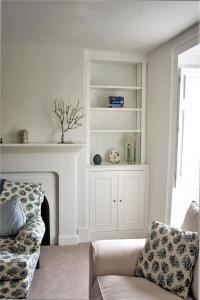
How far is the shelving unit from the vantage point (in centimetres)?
372

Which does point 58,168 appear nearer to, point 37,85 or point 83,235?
point 83,235

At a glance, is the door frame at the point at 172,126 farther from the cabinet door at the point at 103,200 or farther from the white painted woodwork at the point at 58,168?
the white painted woodwork at the point at 58,168

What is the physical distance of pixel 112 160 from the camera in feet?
12.2

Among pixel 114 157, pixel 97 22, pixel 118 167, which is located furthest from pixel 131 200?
pixel 97 22

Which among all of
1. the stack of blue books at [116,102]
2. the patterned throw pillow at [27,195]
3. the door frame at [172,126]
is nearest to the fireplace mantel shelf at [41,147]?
the patterned throw pillow at [27,195]

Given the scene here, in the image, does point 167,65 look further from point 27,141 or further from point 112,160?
point 27,141

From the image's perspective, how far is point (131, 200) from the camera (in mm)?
3672

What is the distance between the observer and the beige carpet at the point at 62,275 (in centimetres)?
241

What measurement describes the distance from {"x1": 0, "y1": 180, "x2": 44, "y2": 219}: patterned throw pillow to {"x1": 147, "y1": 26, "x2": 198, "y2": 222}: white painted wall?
139cm

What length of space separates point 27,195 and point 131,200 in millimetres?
1404

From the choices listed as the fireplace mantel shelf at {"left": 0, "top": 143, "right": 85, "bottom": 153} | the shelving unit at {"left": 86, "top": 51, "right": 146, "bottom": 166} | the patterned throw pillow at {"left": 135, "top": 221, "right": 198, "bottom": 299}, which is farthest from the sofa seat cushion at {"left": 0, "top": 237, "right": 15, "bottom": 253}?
the shelving unit at {"left": 86, "top": 51, "right": 146, "bottom": 166}

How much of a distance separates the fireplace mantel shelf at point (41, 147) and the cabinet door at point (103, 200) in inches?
17.8

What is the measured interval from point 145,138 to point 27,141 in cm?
152

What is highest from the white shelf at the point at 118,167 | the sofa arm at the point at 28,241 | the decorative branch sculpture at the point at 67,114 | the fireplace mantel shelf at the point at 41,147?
the decorative branch sculpture at the point at 67,114
